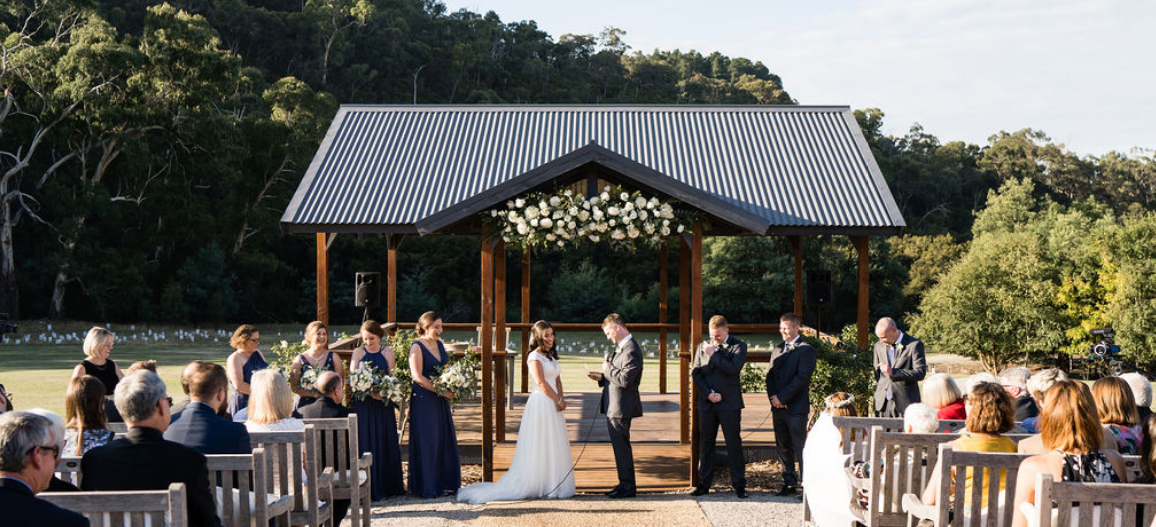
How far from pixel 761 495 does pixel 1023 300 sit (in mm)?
26154

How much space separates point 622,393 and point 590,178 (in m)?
2.12

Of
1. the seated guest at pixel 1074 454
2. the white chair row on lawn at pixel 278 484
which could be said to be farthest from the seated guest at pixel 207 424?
the seated guest at pixel 1074 454

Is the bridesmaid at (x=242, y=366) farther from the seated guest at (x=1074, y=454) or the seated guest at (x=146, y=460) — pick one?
the seated guest at (x=1074, y=454)

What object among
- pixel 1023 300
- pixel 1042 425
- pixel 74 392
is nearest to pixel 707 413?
pixel 1042 425

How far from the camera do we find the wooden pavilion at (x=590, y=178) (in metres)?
9.42

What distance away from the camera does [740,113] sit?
16594mm

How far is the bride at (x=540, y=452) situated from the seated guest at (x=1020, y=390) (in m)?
3.71

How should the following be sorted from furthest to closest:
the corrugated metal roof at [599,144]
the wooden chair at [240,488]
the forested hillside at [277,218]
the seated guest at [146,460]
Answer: the forested hillside at [277,218] < the corrugated metal roof at [599,144] < the wooden chair at [240,488] < the seated guest at [146,460]

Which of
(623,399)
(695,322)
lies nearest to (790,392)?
(695,322)

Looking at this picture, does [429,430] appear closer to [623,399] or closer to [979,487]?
[623,399]

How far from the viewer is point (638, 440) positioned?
35.3 feet

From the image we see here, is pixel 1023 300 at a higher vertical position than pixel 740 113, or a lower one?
lower

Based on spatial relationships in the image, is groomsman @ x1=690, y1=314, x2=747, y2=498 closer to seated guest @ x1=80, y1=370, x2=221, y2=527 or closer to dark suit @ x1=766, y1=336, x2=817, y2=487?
dark suit @ x1=766, y1=336, x2=817, y2=487

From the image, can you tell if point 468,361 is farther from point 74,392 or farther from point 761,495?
point 74,392
